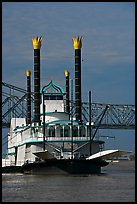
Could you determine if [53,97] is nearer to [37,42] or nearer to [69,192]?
[37,42]

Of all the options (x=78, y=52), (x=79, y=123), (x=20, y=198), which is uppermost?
(x=78, y=52)

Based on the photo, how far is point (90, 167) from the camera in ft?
215

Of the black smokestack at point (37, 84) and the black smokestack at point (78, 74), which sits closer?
the black smokestack at point (37, 84)

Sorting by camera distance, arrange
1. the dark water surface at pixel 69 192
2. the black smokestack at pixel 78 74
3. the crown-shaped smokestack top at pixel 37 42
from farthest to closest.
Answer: the crown-shaped smokestack top at pixel 37 42, the black smokestack at pixel 78 74, the dark water surface at pixel 69 192

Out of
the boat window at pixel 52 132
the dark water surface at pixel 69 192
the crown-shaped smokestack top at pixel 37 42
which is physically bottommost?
the dark water surface at pixel 69 192

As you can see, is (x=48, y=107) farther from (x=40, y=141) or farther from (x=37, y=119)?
(x=40, y=141)

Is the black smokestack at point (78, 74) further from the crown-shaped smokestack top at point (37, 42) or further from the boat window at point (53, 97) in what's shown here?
the crown-shaped smokestack top at point (37, 42)

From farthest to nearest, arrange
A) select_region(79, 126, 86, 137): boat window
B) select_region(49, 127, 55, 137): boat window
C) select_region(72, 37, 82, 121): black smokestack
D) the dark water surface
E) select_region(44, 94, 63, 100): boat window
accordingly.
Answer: select_region(72, 37, 82, 121): black smokestack → select_region(44, 94, 63, 100): boat window → select_region(79, 126, 86, 137): boat window → select_region(49, 127, 55, 137): boat window → the dark water surface

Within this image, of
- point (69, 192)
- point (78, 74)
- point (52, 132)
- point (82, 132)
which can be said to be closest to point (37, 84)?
point (78, 74)

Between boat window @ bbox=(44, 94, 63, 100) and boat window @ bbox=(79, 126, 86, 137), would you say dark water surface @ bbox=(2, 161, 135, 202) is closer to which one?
boat window @ bbox=(79, 126, 86, 137)

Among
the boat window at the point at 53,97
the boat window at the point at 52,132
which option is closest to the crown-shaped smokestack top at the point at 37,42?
the boat window at the point at 53,97

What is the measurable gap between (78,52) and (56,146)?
60.5 feet

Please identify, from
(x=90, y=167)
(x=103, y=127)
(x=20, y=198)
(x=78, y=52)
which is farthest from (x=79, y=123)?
(x=103, y=127)

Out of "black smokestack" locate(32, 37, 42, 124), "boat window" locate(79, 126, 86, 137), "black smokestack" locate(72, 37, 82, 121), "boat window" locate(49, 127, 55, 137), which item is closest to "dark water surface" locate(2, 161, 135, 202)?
"boat window" locate(49, 127, 55, 137)
